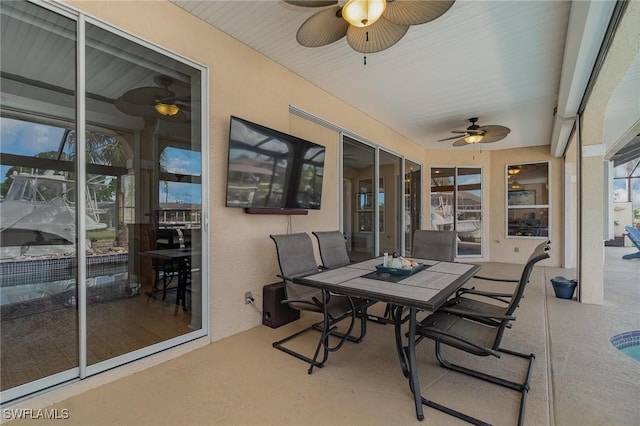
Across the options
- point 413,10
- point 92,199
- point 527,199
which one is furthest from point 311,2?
point 527,199

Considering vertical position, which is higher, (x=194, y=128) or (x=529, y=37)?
(x=529, y=37)

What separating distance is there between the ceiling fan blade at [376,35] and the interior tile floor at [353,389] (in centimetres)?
254

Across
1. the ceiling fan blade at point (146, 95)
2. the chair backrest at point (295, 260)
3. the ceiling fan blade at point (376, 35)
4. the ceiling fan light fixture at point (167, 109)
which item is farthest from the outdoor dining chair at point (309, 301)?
the ceiling fan blade at point (376, 35)

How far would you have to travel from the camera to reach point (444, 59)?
3209mm

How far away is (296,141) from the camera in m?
3.51

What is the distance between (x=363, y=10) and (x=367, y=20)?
0.23 feet

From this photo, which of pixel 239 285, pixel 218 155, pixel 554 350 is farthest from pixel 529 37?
pixel 239 285

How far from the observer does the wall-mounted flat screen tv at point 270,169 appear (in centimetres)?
290

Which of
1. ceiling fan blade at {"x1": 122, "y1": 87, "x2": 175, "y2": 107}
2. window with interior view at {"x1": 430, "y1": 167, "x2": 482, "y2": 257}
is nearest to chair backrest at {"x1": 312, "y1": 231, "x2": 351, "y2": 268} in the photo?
ceiling fan blade at {"x1": 122, "y1": 87, "x2": 175, "y2": 107}

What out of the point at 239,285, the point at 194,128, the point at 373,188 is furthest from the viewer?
the point at 373,188

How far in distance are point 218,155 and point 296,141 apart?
1.02m

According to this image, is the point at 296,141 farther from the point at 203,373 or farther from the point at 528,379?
the point at 528,379

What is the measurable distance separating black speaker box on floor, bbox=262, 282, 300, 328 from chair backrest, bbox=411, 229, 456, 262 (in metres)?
1.84

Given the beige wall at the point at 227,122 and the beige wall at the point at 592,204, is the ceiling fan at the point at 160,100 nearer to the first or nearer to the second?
the beige wall at the point at 227,122
